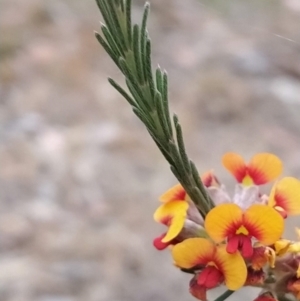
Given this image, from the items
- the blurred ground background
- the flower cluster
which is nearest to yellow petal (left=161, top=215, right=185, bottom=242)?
the flower cluster

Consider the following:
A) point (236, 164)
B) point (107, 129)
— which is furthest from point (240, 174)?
point (107, 129)

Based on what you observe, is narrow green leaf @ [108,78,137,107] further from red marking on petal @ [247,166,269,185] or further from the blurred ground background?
the blurred ground background

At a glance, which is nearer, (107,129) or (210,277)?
(210,277)

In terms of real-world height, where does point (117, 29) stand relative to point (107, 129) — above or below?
below

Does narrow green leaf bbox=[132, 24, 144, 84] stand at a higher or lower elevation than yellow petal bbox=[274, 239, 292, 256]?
higher

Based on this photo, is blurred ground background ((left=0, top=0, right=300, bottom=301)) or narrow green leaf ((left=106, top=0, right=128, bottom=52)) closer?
narrow green leaf ((left=106, top=0, right=128, bottom=52))

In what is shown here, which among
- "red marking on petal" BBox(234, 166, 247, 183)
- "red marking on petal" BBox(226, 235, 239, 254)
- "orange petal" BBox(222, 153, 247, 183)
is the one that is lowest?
"red marking on petal" BBox(226, 235, 239, 254)

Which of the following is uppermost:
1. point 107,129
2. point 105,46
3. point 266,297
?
point 107,129

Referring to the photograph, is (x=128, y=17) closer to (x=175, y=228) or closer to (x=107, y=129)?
(x=175, y=228)
